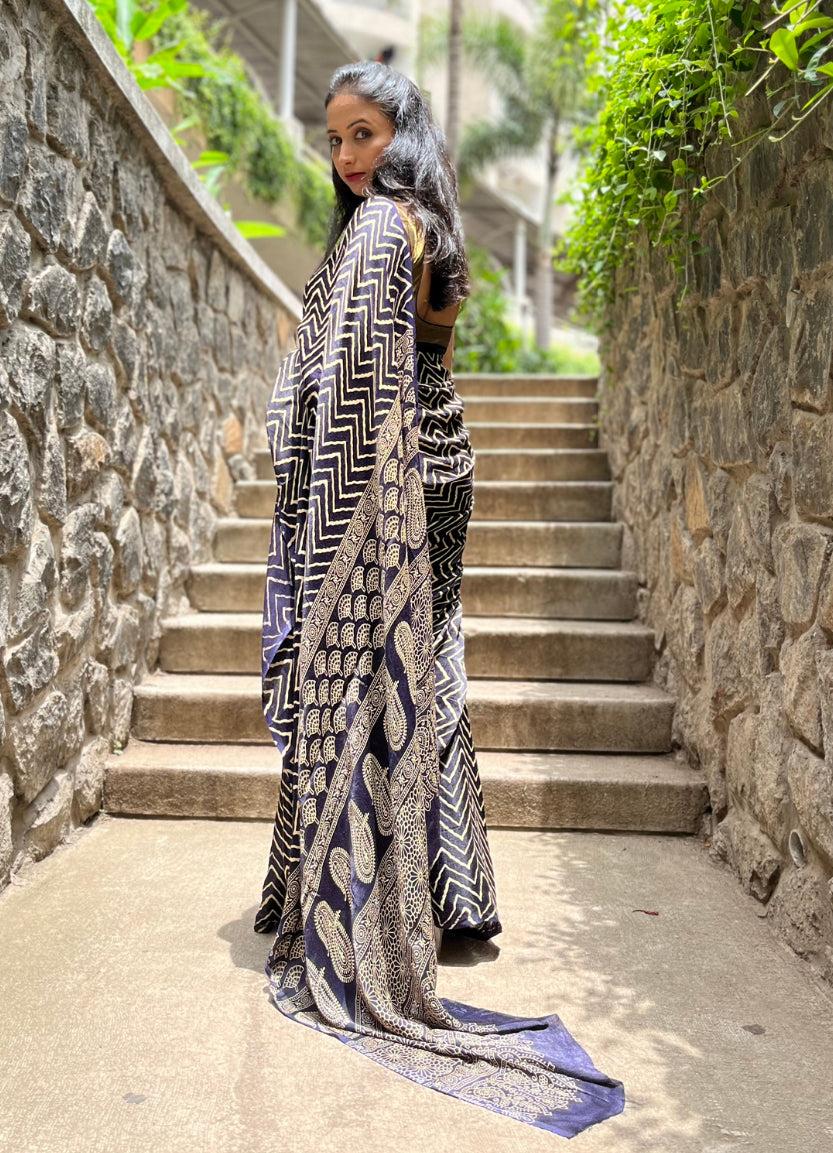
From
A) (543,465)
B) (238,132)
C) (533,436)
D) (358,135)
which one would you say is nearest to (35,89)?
(358,135)

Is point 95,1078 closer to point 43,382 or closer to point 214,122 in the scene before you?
point 43,382

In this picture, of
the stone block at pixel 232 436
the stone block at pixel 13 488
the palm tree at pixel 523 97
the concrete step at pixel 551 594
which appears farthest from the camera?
the palm tree at pixel 523 97

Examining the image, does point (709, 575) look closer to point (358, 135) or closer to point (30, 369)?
point (358, 135)

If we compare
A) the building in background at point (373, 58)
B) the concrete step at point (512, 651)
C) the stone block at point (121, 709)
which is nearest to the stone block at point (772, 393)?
the concrete step at point (512, 651)

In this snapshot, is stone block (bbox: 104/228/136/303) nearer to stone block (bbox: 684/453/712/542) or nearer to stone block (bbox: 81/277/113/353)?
stone block (bbox: 81/277/113/353)

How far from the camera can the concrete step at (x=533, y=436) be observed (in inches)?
224

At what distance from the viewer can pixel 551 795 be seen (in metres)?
3.30

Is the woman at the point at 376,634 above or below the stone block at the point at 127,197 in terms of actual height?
below

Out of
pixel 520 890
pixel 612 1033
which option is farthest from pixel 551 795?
pixel 612 1033

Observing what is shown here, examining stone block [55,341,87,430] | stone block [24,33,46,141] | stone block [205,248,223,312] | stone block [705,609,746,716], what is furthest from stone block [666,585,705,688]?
stone block [205,248,223,312]

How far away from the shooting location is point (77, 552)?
3031 millimetres

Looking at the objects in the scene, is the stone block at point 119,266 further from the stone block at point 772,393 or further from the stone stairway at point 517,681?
the stone block at point 772,393

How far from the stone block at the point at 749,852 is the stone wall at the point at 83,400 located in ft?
6.06

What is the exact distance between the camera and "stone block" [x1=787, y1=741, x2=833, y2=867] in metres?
2.21
